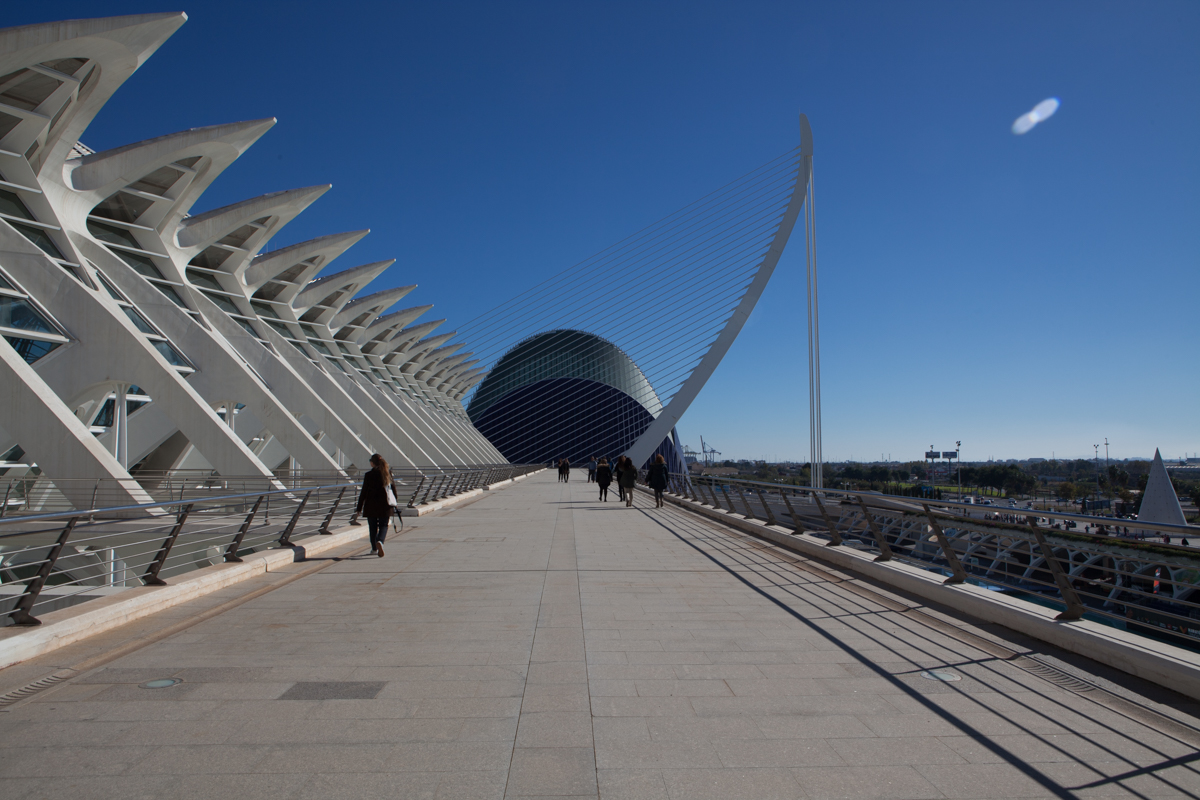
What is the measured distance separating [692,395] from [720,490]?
1173 centimetres

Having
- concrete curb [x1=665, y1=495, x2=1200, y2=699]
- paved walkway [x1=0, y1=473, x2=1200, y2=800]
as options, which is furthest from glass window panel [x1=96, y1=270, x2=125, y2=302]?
concrete curb [x1=665, y1=495, x2=1200, y2=699]

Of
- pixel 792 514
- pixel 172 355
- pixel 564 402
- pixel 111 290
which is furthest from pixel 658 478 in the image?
pixel 564 402

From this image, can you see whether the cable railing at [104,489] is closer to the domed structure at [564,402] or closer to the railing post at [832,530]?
the railing post at [832,530]

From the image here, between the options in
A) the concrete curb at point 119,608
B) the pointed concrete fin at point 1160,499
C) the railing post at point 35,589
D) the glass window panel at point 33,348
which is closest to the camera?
the concrete curb at point 119,608

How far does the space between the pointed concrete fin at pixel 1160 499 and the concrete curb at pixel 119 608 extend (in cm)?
2498

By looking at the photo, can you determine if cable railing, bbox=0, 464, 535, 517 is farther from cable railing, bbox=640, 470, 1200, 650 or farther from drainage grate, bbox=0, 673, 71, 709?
cable railing, bbox=640, 470, 1200, 650

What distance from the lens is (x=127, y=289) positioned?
1680 centimetres

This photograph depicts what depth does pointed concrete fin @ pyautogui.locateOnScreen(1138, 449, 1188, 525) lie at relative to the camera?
22312 mm

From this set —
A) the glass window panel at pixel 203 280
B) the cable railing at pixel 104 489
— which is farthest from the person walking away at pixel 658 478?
the glass window panel at pixel 203 280

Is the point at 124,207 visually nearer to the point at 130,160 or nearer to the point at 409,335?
the point at 130,160

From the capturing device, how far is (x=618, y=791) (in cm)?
266

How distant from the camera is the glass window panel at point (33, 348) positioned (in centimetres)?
1396

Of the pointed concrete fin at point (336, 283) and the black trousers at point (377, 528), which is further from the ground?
the pointed concrete fin at point (336, 283)

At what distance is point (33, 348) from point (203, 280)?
11.0m
